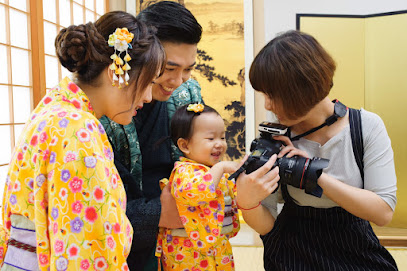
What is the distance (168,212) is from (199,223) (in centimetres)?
13

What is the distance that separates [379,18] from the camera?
14.4 ft

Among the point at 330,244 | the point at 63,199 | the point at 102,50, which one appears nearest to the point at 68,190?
the point at 63,199

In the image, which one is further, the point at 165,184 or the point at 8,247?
the point at 165,184

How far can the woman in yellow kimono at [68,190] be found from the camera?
92 cm

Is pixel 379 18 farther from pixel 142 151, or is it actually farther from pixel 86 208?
pixel 86 208

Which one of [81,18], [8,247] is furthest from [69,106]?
[81,18]

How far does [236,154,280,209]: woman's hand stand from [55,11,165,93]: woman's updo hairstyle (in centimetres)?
48

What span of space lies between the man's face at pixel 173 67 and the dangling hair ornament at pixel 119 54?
0.40 metres

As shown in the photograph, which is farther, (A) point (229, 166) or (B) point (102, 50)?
(A) point (229, 166)

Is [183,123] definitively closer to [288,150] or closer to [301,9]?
A: [288,150]

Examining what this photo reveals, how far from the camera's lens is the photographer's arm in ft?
4.31

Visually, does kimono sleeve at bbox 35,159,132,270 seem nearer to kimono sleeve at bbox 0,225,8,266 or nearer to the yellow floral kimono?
the yellow floral kimono

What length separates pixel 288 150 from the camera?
1369 mm

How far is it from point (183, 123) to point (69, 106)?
0.71m
